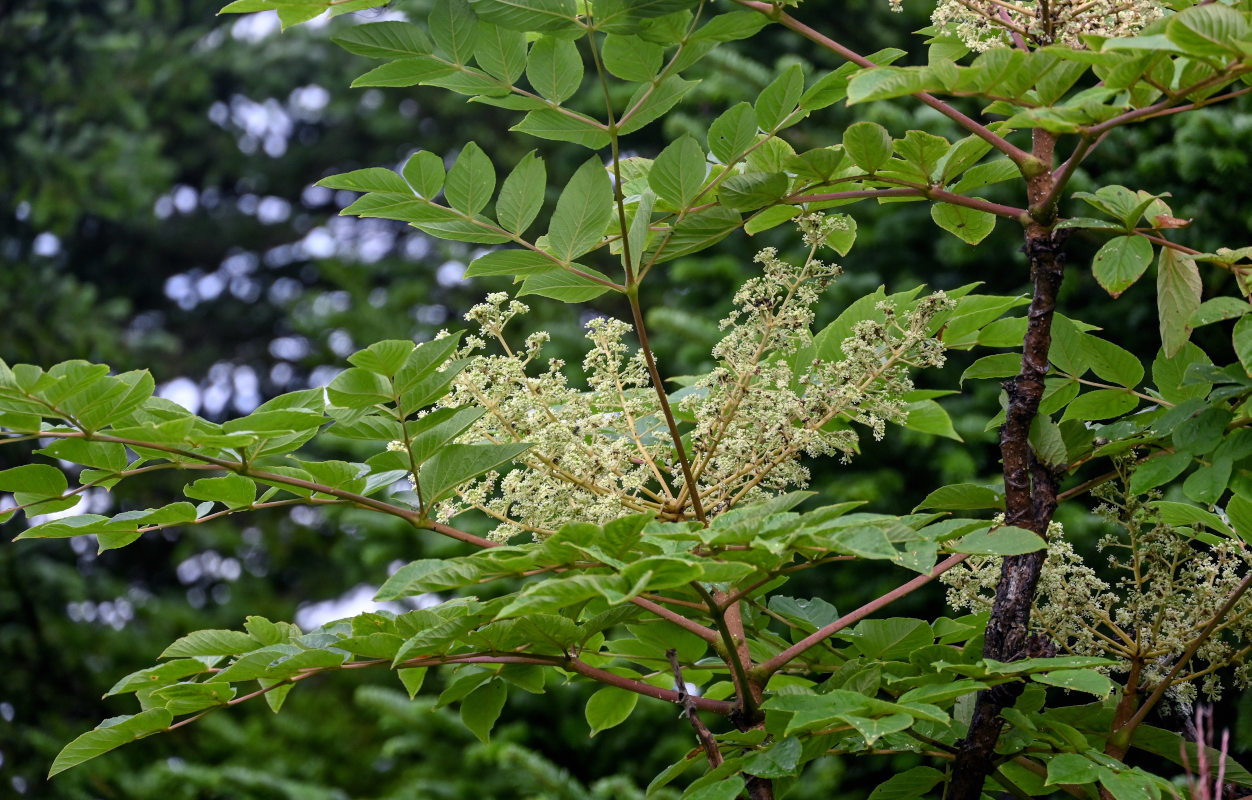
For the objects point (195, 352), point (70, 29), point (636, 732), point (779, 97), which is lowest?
point (636, 732)

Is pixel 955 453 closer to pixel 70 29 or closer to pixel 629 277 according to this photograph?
pixel 629 277

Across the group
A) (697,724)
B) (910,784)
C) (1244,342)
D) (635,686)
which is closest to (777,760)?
Answer: (697,724)

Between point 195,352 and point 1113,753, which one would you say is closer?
point 1113,753

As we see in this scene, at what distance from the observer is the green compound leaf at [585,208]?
1.33 metres

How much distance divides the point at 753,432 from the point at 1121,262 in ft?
1.68

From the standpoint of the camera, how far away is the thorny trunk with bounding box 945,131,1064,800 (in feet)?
4.26

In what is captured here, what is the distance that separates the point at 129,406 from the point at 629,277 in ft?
2.03

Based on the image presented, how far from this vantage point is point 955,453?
390cm

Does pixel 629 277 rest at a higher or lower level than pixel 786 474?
higher

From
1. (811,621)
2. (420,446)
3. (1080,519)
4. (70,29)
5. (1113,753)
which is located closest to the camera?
(420,446)

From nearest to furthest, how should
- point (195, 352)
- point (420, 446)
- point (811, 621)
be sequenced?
point (420, 446) → point (811, 621) → point (195, 352)

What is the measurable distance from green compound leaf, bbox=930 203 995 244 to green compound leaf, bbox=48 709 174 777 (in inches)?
50.6

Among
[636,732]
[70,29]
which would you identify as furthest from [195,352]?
[636,732]

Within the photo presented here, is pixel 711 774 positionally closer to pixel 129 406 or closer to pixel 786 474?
pixel 786 474
